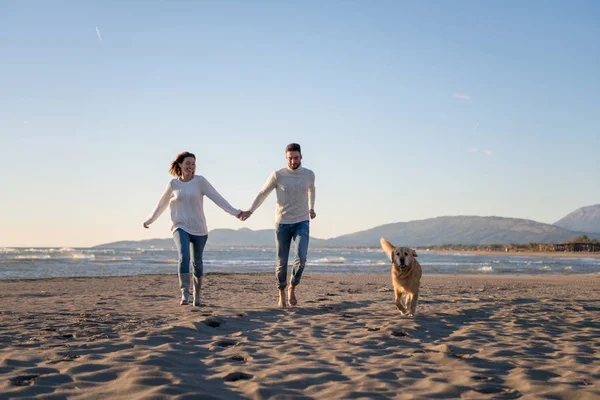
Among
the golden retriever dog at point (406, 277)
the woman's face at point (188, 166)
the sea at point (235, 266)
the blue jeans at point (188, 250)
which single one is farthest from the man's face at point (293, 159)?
the sea at point (235, 266)

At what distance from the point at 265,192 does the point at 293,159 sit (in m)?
0.65

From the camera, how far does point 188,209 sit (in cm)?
677

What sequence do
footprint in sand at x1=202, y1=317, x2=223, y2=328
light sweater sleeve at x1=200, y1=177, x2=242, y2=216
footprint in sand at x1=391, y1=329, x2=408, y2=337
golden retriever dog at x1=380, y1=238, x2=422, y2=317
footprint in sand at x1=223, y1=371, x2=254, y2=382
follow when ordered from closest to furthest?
1. footprint in sand at x1=223, y1=371, x2=254, y2=382
2. footprint in sand at x1=391, y1=329, x2=408, y2=337
3. footprint in sand at x1=202, y1=317, x2=223, y2=328
4. golden retriever dog at x1=380, y1=238, x2=422, y2=317
5. light sweater sleeve at x1=200, y1=177, x2=242, y2=216

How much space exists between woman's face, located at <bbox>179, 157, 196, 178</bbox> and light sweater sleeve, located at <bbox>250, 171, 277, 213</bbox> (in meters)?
0.96

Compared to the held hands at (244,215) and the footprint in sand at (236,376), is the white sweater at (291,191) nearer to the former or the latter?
the held hands at (244,215)

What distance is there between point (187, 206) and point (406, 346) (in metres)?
3.62

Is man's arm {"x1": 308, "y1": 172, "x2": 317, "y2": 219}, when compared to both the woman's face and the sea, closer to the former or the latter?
the woman's face

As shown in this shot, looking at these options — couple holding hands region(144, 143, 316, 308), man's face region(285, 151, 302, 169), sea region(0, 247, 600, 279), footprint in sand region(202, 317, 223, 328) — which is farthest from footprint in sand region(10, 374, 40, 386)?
sea region(0, 247, 600, 279)

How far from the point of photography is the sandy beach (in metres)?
3.12

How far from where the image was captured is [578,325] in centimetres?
577

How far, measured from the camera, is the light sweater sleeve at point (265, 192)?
6798 mm

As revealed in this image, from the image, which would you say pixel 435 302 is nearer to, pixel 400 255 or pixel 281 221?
pixel 400 255

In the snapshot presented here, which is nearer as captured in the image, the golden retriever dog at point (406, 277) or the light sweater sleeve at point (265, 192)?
the golden retriever dog at point (406, 277)

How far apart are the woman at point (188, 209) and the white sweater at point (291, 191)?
0.86 m
